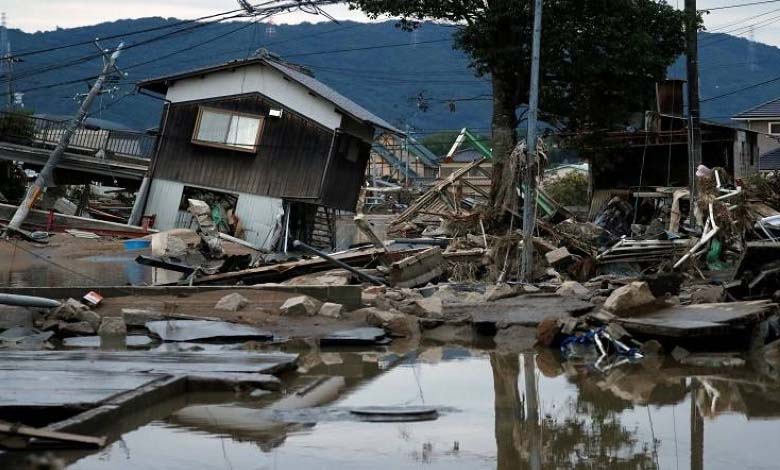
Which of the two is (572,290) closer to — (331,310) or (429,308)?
(429,308)

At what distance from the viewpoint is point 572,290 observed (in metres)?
18.8

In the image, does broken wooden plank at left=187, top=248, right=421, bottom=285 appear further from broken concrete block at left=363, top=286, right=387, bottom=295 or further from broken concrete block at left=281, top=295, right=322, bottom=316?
broken concrete block at left=281, top=295, right=322, bottom=316

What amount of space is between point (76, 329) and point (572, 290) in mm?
8024

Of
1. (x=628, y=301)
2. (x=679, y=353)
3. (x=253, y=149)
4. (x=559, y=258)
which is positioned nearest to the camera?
(x=679, y=353)

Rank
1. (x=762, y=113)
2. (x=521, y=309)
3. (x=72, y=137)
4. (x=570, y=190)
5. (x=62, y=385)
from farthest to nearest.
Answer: (x=570, y=190), (x=762, y=113), (x=72, y=137), (x=521, y=309), (x=62, y=385)

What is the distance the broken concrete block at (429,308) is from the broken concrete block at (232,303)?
8.92 ft

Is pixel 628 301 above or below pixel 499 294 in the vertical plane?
below

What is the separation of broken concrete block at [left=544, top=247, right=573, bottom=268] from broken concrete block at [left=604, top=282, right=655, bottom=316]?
7637 millimetres

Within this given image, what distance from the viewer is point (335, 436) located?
9164 millimetres

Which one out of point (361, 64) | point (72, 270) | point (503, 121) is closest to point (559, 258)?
point (503, 121)

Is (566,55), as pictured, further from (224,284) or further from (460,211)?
(224,284)

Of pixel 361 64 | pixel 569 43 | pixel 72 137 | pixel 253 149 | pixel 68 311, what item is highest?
pixel 361 64

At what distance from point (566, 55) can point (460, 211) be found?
664 cm

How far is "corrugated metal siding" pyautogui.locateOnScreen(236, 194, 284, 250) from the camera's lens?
3209 cm
